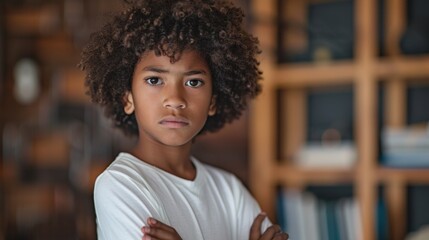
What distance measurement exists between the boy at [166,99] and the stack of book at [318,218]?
1.63 meters

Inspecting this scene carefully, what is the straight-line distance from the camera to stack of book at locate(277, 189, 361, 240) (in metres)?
2.88

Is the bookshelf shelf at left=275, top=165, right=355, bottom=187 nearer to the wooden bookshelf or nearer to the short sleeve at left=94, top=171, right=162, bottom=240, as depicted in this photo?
Answer: the wooden bookshelf

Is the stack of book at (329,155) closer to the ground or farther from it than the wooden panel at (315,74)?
closer to the ground

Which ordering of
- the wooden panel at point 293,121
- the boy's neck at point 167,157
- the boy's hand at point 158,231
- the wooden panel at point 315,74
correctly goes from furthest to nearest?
the wooden panel at point 293,121
the wooden panel at point 315,74
the boy's neck at point 167,157
the boy's hand at point 158,231

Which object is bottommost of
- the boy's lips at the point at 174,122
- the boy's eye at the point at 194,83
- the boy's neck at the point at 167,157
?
the boy's neck at the point at 167,157

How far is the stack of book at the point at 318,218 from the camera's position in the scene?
9.46ft

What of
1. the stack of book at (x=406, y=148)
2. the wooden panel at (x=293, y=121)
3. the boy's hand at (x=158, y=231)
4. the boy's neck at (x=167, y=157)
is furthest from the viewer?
the wooden panel at (x=293, y=121)

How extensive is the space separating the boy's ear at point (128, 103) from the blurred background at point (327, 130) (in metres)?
1.49

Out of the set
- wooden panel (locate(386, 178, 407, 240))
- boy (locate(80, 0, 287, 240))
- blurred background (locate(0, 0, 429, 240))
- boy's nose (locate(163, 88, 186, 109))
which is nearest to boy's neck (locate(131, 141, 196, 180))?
boy (locate(80, 0, 287, 240))

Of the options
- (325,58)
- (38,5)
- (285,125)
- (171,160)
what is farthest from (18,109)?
(171,160)

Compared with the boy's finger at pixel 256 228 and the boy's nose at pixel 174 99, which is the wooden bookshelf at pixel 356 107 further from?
the boy's nose at pixel 174 99

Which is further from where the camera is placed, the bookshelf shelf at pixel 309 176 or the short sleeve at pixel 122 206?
the bookshelf shelf at pixel 309 176

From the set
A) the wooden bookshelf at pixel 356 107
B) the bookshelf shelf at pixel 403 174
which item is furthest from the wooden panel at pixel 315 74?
the bookshelf shelf at pixel 403 174

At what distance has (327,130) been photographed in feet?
10.2
